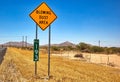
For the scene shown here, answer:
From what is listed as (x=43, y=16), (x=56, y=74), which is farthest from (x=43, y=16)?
(x=56, y=74)

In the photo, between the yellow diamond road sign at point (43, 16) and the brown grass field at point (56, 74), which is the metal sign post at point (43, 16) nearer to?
the yellow diamond road sign at point (43, 16)

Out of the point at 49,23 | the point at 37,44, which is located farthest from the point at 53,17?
the point at 37,44

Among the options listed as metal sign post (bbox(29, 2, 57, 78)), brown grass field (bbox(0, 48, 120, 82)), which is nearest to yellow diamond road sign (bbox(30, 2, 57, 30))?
metal sign post (bbox(29, 2, 57, 78))

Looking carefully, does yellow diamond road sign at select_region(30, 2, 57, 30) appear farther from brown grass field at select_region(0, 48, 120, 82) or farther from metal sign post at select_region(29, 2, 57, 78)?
brown grass field at select_region(0, 48, 120, 82)

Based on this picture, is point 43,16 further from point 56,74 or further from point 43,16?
point 56,74

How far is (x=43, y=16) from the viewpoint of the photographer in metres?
13.4

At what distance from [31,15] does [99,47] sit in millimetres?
83392

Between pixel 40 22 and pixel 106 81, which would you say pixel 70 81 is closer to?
pixel 106 81

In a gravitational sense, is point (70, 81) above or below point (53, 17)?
below

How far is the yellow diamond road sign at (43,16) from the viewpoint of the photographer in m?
13.4

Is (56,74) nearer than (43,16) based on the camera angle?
No

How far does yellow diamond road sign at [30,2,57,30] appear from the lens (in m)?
13.4

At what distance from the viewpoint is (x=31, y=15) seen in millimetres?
13344

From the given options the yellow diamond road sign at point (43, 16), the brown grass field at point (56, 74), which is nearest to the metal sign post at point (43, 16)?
the yellow diamond road sign at point (43, 16)
